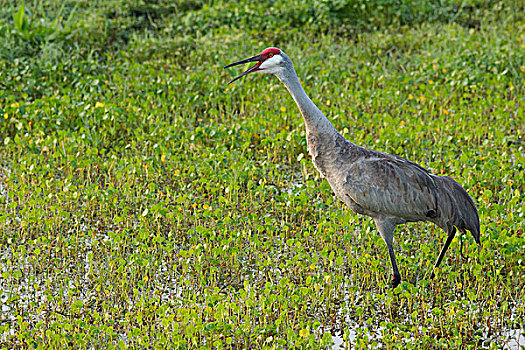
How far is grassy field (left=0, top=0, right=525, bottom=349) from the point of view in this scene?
5117 mm

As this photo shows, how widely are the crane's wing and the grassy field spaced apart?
49 centimetres

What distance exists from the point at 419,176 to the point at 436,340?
4.31ft

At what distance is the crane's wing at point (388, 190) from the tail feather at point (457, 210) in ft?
0.24

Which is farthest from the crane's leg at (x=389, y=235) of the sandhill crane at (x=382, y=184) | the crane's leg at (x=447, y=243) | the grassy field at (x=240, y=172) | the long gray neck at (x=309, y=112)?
the long gray neck at (x=309, y=112)

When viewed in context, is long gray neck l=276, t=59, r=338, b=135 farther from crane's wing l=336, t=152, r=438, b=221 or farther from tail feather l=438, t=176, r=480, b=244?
tail feather l=438, t=176, r=480, b=244

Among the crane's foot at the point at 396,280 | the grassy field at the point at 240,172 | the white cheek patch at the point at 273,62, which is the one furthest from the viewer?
the white cheek patch at the point at 273,62

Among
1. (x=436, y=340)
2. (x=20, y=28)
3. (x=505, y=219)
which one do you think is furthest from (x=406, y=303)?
(x=20, y=28)

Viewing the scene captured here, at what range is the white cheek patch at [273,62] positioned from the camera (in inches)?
218

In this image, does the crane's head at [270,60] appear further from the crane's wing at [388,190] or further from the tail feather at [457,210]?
the tail feather at [457,210]

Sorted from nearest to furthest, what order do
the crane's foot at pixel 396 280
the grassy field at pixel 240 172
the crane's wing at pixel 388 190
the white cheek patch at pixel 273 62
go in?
the grassy field at pixel 240 172 < the crane's wing at pixel 388 190 < the crane's foot at pixel 396 280 < the white cheek patch at pixel 273 62

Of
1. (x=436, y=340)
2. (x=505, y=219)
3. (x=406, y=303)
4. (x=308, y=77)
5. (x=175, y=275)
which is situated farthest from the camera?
(x=308, y=77)

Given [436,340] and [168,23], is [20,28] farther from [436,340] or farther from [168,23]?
[436,340]

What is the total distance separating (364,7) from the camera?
11539 mm

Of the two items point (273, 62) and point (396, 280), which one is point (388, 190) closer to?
point (396, 280)
